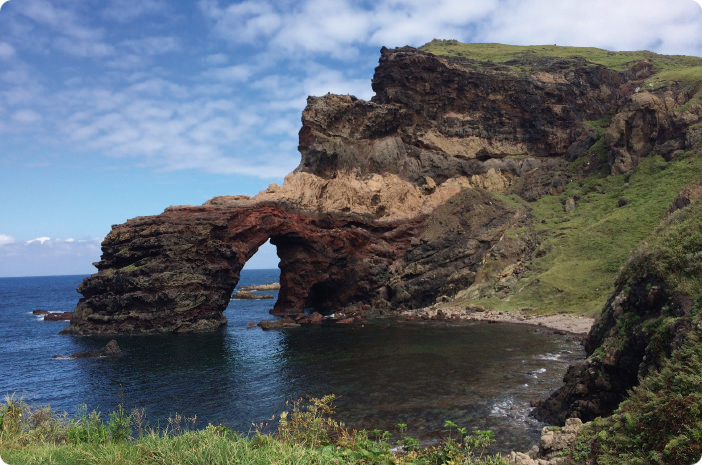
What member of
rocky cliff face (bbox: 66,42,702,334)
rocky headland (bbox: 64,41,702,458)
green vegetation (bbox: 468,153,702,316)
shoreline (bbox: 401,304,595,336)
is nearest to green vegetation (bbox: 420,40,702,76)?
rocky headland (bbox: 64,41,702,458)

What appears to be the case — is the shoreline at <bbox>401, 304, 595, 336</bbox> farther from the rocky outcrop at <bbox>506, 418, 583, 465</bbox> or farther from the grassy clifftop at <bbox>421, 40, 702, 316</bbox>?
the rocky outcrop at <bbox>506, 418, 583, 465</bbox>

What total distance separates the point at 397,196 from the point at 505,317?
103 ft

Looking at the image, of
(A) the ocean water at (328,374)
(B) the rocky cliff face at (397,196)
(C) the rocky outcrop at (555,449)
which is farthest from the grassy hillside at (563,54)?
(C) the rocky outcrop at (555,449)

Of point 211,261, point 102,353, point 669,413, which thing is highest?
point 211,261

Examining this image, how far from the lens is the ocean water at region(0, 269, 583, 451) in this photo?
2228 centimetres

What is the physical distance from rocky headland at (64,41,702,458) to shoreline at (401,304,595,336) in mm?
558

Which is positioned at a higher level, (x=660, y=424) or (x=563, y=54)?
(x=563, y=54)

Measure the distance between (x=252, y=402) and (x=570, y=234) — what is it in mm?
54517

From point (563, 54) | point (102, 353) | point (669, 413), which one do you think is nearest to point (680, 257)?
point (669, 413)

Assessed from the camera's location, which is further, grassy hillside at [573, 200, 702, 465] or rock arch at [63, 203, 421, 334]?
rock arch at [63, 203, 421, 334]

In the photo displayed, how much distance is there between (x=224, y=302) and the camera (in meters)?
61.3

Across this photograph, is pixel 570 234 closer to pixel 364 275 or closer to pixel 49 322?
pixel 364 275

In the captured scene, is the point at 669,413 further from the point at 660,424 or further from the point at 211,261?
the point at 211,261

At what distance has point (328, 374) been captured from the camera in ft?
102
